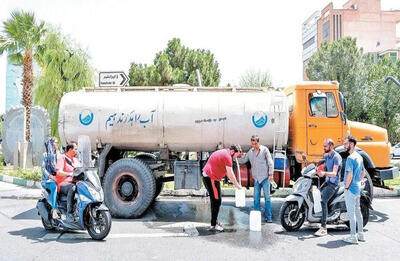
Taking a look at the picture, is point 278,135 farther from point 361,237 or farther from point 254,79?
point 254,79

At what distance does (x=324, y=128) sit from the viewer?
9023mm

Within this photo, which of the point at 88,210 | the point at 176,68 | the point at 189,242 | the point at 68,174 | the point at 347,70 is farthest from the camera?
the point at 347,70

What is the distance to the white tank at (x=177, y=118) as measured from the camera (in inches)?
358

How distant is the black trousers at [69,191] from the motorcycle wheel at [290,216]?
3.80 m

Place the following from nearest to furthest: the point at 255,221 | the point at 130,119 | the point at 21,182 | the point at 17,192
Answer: the point at 255,221 → the point at 130,119 → the point at 17,192 → the point at 21,182

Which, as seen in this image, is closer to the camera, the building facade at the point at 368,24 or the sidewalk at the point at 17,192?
the sidewalk at the point at 17,192

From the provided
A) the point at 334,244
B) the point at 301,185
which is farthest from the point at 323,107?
the point at 334,244

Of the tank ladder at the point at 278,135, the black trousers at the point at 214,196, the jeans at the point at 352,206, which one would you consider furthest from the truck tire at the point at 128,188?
the jeans at the point at 352,206

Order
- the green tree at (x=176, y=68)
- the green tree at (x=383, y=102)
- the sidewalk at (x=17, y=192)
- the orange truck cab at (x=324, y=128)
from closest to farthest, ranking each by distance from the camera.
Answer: the orange truck cab at (x=324, y=128) < the sidewalk at (x=17, y=192) < the green tree at (x=176, y=68) < the green tree at (x=383, y=102)

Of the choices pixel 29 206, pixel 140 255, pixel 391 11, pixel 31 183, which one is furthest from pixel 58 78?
pixel 391 11

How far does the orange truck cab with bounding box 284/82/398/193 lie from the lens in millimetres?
8922

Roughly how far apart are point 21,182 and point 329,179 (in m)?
10.6

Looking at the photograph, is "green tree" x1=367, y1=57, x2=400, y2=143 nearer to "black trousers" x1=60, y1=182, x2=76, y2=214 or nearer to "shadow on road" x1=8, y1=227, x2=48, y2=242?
"black trousers" x1=60, y1=182, x2=76, y2=214

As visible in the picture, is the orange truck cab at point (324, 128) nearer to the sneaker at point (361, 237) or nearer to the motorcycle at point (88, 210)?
the sneaker at point (361, 237)
